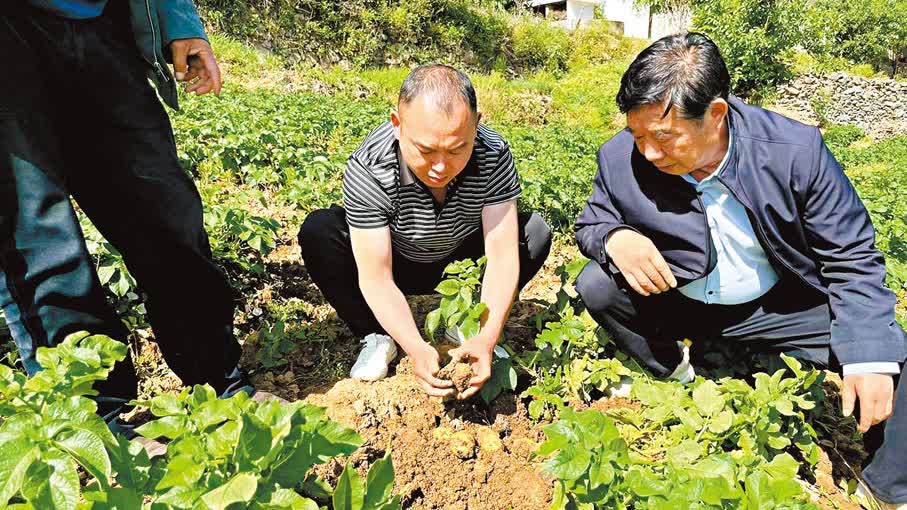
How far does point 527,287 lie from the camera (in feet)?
11.0

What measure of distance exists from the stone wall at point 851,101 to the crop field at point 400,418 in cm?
2104

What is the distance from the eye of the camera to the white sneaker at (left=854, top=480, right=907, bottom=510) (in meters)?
1.82

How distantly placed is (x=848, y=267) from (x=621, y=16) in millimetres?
37210

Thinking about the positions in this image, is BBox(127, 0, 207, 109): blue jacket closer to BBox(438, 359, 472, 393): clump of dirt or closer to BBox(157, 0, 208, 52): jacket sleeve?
BBox(157, 0, 208, 52): jacket sleeve

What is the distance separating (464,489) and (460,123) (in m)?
1.09

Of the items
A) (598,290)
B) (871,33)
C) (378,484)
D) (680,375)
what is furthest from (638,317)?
(871,33)

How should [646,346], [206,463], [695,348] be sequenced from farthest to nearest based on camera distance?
1. [695,348]
2. [646,346]
3. [206,463]

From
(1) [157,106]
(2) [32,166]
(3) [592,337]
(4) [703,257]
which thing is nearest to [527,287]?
(3) [592,337]

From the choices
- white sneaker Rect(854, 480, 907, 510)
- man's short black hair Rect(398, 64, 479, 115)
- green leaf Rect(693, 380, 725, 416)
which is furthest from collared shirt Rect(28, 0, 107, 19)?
white sneaker Rect(854, 480, 907, 510)

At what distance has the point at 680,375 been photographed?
88.8 inches

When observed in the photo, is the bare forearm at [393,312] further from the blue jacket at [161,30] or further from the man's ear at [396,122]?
the blue jacket at [161,30]

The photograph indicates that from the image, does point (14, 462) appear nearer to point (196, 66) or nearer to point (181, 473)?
point (181, 473)

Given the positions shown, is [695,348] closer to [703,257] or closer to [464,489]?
[703,257]

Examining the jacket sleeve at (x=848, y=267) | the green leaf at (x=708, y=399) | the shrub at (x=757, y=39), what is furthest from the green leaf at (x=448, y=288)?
the shrub at (x=757, y=39)
